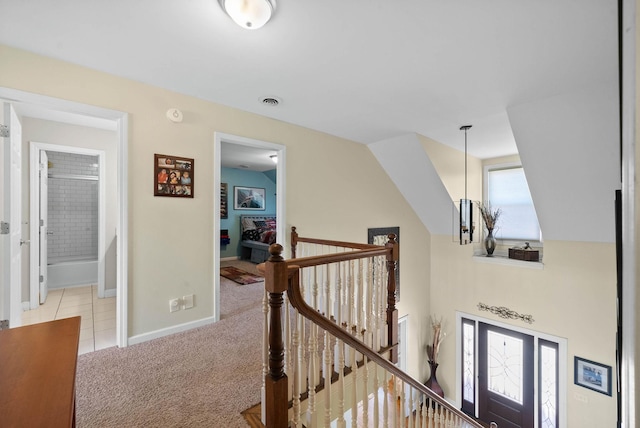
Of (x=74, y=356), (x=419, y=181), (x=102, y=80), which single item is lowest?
(x=74, y=356)

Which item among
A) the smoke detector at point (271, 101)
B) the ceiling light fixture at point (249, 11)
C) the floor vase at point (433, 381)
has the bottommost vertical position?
the floor vase at point (433, 381)

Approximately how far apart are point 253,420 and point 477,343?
4.73 metres

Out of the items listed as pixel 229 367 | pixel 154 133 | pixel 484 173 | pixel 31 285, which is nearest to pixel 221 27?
pixel 154 133

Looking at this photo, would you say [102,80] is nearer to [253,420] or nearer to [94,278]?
[253,420]

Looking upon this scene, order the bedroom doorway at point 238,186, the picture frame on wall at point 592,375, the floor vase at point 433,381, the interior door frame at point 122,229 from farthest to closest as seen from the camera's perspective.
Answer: the bedroom doorway at point 238,186, the floor vase at point 433,381, the picture frame on wall at point 592,375, the interior door frame at point 122,229

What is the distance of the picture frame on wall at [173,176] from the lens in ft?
7.99

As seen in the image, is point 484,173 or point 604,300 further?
point 484,173

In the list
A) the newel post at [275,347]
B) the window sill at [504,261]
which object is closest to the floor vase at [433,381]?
the window sill at [504,261]

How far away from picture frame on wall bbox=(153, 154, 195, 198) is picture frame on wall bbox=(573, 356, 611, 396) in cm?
551

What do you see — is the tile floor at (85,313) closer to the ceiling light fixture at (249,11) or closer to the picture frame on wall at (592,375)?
the ceiling light fixture at (249,11)

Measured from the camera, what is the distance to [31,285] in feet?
10.1

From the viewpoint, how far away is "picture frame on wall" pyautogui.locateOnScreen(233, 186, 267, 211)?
23.3 ft

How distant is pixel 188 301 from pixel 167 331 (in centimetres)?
30

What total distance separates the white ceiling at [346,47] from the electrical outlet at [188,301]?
1929 millimetres
